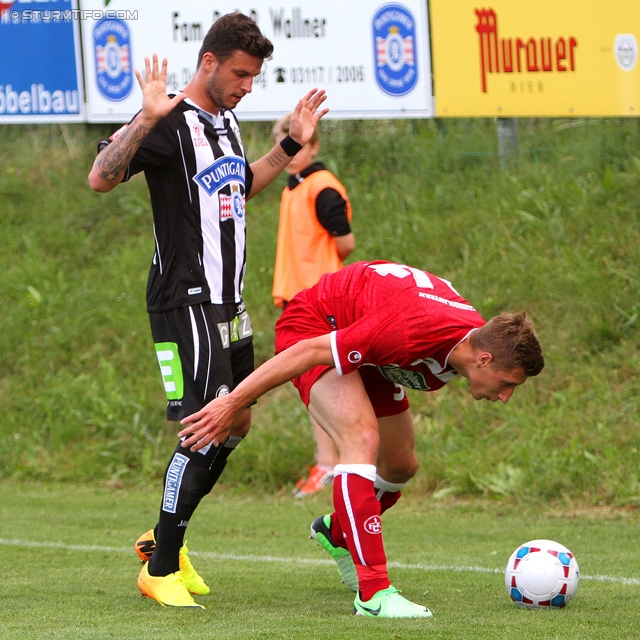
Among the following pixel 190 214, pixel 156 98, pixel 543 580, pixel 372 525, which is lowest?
pixel 543 580

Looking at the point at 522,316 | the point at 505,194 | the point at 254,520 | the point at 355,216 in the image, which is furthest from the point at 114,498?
the point at 522,316

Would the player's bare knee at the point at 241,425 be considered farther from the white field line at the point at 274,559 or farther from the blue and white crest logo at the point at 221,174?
the white field line at the point at 274,559

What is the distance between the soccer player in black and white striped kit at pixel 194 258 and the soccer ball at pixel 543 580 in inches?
57.0

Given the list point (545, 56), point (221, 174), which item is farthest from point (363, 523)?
point (545, 56)

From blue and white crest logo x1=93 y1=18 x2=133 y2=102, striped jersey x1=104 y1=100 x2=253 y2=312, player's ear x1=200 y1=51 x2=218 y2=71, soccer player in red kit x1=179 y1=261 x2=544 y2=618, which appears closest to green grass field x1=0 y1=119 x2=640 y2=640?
soccer player in red kit x1=179 y1=261 x2=544 y2=618

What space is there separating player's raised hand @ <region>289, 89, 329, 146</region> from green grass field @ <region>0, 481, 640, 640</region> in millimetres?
2366

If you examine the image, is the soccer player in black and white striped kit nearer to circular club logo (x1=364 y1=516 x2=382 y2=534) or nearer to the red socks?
the red socks

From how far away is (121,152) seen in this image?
472 cm

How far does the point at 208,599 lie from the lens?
5.14m

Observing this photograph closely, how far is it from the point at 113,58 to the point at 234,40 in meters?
7.12

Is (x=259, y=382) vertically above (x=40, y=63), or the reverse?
(x=40, y=63)

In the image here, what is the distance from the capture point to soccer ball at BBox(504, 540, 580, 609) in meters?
4.75

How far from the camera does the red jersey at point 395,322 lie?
4520mm

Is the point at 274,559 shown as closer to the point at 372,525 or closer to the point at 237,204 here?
the point at 372,525
